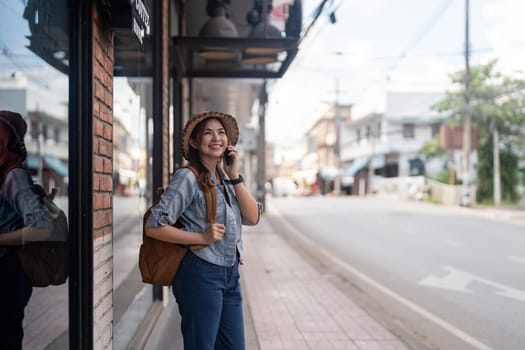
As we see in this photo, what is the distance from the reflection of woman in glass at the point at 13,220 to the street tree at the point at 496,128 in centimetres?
3028

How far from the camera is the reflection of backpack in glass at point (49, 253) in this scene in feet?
7.76

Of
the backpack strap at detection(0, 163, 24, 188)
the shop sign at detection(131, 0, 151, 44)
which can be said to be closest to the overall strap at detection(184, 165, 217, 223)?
the backpack strap at detection(0, 163, 24, 188)

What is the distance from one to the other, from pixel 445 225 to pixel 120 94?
16.2 m

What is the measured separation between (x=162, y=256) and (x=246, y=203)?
1.62 ft

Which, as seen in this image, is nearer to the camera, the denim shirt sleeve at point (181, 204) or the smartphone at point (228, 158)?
the denim shirt sleeve at point (181, 204)

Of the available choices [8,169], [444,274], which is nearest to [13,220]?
[8,169]

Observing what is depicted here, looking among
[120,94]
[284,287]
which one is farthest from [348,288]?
[120,94]

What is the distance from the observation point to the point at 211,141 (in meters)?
2.94

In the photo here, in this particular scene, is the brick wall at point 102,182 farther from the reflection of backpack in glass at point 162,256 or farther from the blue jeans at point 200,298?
the blue jeans at point 200,298

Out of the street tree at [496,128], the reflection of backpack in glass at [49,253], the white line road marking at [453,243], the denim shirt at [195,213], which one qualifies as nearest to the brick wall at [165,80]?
the denim shirt at [195,213]

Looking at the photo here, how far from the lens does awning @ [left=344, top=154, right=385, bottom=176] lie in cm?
5553

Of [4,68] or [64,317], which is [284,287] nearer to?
[64,317]

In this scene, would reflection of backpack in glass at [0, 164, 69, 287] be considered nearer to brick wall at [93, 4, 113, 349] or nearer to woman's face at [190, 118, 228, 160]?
brick wall at [93, 4, 113, 349]

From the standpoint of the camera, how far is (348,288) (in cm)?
826
